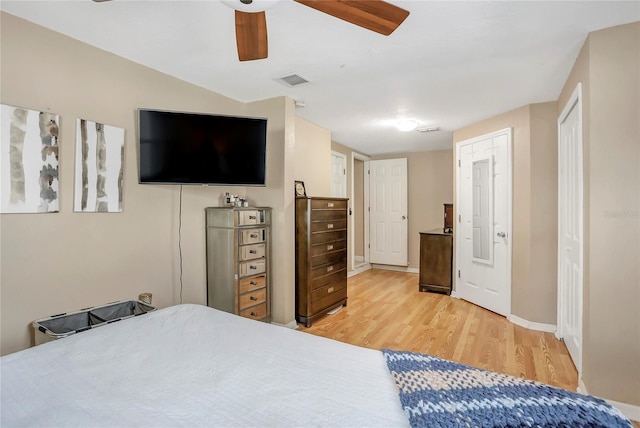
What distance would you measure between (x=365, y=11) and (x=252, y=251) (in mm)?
2203

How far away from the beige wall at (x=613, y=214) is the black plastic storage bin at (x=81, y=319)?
2.87 m

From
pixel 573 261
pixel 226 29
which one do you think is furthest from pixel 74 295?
pixel 573 261

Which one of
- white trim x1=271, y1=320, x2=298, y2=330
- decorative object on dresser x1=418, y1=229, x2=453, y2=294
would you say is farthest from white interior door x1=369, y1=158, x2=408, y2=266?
white trim x1=271, y1=320, x2=298, y2=330

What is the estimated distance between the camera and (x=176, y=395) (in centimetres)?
105

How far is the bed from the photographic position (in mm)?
939

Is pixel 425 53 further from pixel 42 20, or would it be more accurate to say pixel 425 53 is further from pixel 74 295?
pixel 74 295

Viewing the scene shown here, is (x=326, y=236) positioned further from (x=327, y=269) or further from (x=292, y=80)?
(x=292, y=80)

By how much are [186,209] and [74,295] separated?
1051 millimetres

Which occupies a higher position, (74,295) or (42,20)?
(42,20)

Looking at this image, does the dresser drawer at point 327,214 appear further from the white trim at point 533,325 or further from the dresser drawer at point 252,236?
the white trim at point 533,325

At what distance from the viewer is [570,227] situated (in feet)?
8.82

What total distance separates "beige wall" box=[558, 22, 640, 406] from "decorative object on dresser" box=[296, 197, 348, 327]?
2.21 m

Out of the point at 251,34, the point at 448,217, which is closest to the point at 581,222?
the point at 251,34

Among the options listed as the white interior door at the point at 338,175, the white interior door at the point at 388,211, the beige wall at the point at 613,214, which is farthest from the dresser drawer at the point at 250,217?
the white interior door at the point at 388,211
